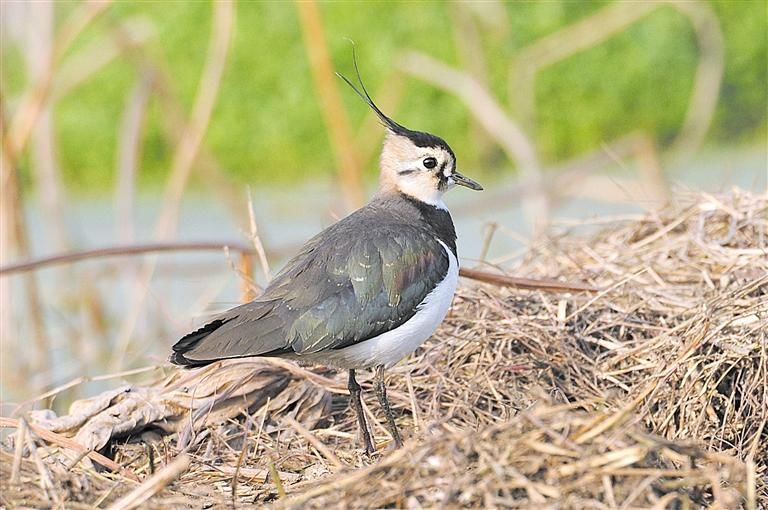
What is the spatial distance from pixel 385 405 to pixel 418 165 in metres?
0.82

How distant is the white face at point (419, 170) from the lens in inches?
144

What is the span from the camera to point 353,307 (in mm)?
3213

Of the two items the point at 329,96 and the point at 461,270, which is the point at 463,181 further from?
the point at 329,96

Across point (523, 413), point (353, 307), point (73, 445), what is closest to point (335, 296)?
point (353, 307)

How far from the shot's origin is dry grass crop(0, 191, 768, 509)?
2205mm

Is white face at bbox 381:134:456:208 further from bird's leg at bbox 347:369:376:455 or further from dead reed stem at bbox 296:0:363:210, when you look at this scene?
dead reed stem at bbox 296:0:363:210

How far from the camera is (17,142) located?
5406 mm

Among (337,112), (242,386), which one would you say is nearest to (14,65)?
(337,112)

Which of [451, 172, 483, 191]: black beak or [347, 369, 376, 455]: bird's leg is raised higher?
[451, 172, 483, 191]: black beak

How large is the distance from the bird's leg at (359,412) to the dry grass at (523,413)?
5cm

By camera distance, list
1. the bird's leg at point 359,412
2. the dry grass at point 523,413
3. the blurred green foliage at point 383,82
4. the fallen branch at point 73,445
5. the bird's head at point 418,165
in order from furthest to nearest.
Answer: the blurred green foliage at point 383,82, the bird's head at point 418,165, the bird's leg at point 359,412, the fallen branch at point 73,445, the dry grass at point 523,413

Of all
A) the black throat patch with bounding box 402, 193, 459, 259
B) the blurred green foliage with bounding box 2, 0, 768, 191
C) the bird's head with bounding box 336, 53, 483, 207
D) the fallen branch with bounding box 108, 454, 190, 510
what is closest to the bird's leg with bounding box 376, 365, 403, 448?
the black throat patch with bounding box 402, 193, 459, 259

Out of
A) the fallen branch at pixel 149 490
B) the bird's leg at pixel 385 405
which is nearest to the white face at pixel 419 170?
the bird's leg at pixel 385 405

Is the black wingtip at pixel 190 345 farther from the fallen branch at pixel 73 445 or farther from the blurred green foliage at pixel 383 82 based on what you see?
the blurred green foliage at pixel 383 82
